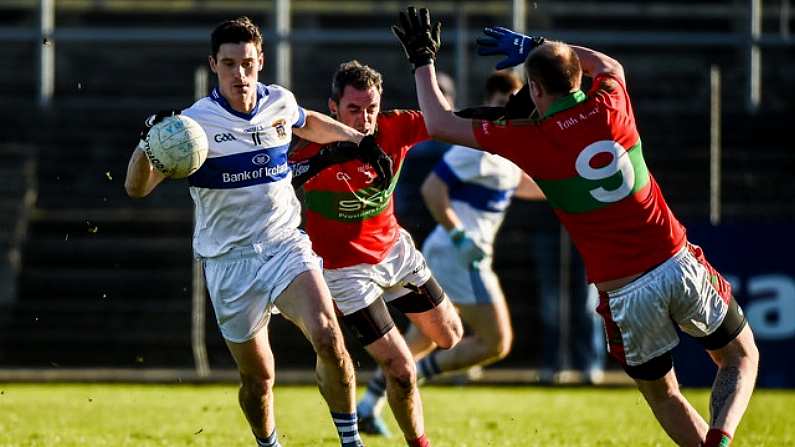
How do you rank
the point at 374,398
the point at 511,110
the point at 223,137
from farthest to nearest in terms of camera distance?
the point at 374,398 < the point at 223,137 < the point at 511,110

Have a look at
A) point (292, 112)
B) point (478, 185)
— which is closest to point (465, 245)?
point (478, 185)

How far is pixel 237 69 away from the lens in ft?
24.9

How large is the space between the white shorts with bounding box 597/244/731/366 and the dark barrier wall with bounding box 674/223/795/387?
20.7 feet

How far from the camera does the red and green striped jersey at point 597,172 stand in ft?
22.4

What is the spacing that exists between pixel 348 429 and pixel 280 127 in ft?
4.97

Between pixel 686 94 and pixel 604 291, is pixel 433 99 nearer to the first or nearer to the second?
pixel 604 291

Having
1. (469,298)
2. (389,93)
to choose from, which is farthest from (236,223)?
(389,93)

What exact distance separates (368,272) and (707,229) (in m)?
5.72

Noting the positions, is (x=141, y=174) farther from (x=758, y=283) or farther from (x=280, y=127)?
(x=758, y=283)

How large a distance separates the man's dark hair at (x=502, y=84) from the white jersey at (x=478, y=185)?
449mm

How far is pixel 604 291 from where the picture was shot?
7.01 m

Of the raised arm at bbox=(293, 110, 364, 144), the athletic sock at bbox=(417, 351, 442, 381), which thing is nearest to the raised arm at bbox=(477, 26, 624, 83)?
the raised arm at bbox=(293, 110, 364, 144)

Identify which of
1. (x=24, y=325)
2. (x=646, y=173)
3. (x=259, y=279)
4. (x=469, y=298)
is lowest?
(x=24, y=325)

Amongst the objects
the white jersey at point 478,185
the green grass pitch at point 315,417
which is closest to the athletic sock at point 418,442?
the green grass pitch at point 315,417
